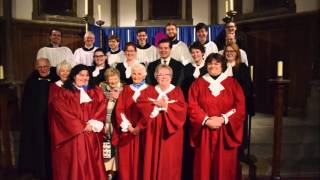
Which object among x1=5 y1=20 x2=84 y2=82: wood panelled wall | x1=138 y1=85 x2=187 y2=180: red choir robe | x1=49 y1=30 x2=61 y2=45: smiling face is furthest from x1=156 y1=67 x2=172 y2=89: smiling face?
x1=5 y1=20 x2=84 y2=82: wood panelled wall

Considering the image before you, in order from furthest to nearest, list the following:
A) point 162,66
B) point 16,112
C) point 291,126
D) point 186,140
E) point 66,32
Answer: point 66,32 < point 16,112 < point 291,126 < point 186,140 < point 162,66

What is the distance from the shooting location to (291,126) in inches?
228

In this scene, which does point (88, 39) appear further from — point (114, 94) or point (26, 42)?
point (26, 42)

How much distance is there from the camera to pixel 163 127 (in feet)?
12.9

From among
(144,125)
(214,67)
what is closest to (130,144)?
(144,125)

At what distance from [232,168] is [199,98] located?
76cm

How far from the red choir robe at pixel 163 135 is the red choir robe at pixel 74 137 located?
Answer: 460 mm

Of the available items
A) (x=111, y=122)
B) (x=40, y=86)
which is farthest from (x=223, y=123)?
(x=40, y=86)

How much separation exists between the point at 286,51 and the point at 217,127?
3.70 meters

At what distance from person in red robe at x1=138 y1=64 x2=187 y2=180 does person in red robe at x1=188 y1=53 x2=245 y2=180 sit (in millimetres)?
164

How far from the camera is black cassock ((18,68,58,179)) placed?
4.55 meters

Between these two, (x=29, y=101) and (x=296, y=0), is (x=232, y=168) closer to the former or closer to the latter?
(x=29, y=101)

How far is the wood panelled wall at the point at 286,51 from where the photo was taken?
6.62m

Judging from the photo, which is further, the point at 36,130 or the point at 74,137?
the point at 36,130
